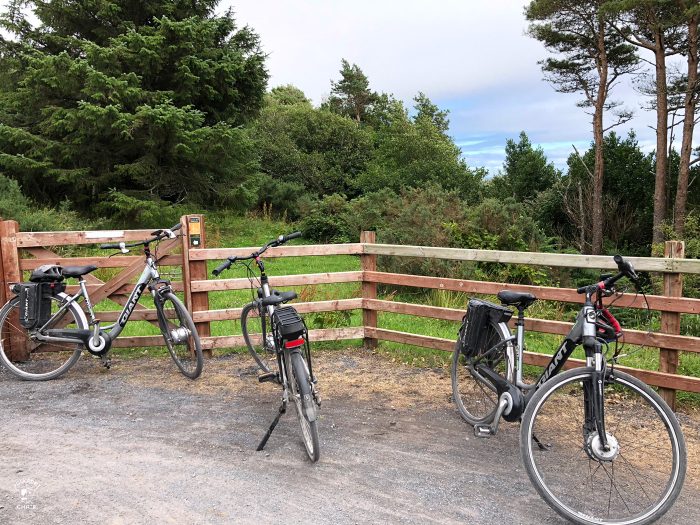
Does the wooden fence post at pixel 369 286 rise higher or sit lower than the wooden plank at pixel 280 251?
lower

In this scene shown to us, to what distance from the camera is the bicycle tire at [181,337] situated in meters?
5.26

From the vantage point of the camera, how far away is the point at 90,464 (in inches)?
141

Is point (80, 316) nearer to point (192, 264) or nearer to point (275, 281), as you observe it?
point (192, 264)

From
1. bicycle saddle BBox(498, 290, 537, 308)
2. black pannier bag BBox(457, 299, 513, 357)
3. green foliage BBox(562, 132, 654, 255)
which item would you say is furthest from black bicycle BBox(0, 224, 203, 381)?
green foliage BBox(562, 132, 654, 255)

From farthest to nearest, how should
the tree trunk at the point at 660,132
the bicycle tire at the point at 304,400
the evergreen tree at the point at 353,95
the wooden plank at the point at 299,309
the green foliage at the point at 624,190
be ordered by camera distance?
1. the evergreen tree at the point at 353,95
2. the green foliage at the point at 624,190
3. the tree trunk at the point at 660,132
4. the wooden plank at the point at 299,309
5. the bicycle tire at the point at 304,400

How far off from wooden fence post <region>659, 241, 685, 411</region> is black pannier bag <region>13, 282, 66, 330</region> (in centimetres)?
544

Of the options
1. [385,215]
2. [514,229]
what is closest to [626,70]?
[385,215]

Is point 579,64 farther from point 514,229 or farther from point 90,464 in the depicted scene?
point 90,464

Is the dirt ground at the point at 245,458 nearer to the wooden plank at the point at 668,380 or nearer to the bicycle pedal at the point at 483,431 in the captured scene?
the bicycle pedal at the point at 483,431

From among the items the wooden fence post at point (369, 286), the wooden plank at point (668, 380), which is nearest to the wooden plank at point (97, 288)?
the wooden fence post at point (369, 286)

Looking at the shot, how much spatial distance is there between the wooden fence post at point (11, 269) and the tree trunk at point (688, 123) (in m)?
19.9

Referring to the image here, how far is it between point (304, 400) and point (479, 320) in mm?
1410

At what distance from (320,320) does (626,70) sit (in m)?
22.8

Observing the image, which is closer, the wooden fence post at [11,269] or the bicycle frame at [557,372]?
the bicycle frame at [557,372]
